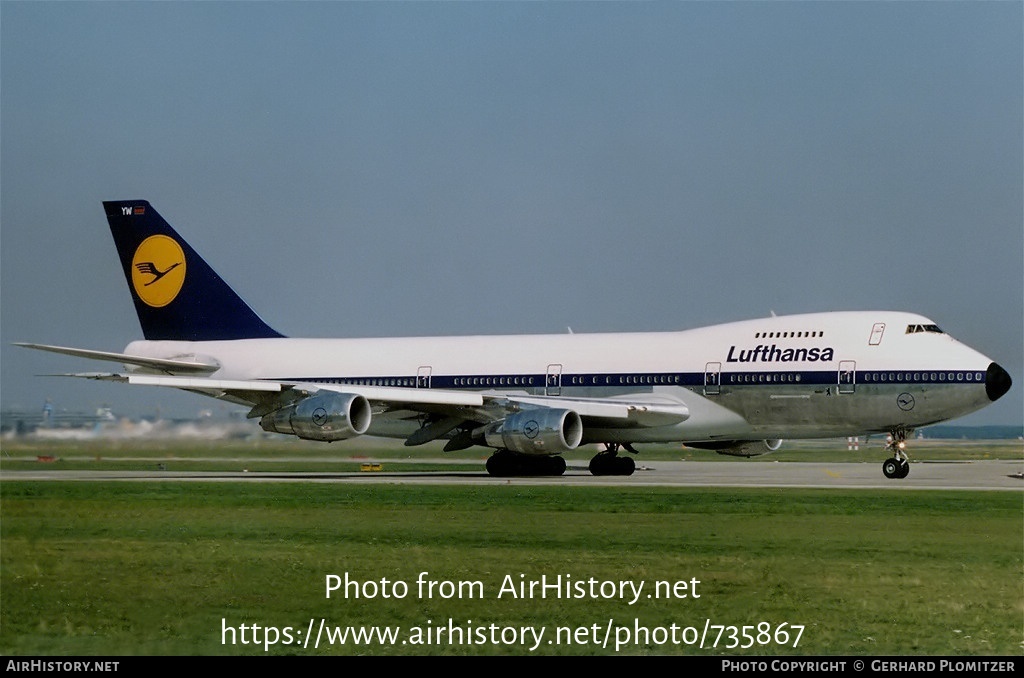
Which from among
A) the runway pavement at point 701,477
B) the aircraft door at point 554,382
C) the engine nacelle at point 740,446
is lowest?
the runway pavement at point 701,477

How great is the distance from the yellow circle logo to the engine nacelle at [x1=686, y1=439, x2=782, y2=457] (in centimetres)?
1616

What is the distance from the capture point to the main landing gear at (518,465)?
35.0m

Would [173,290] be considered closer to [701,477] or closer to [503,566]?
[701,477]

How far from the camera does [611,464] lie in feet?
118

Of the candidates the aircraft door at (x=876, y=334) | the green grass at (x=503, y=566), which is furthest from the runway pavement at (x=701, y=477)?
the green grass at (x=503, y=566)

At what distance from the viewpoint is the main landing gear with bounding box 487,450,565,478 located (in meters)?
35.0

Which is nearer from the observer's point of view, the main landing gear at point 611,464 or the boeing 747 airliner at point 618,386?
the boeing 747 airliner at point 618,386

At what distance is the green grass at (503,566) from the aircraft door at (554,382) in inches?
451

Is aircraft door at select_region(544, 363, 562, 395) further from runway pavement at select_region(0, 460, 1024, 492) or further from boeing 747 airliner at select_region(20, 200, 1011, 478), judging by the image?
runway pavement at select_region(0, 460, 1024, 492)

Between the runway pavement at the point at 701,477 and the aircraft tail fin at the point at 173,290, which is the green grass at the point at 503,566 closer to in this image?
the runway pavement at the point at 701,477
